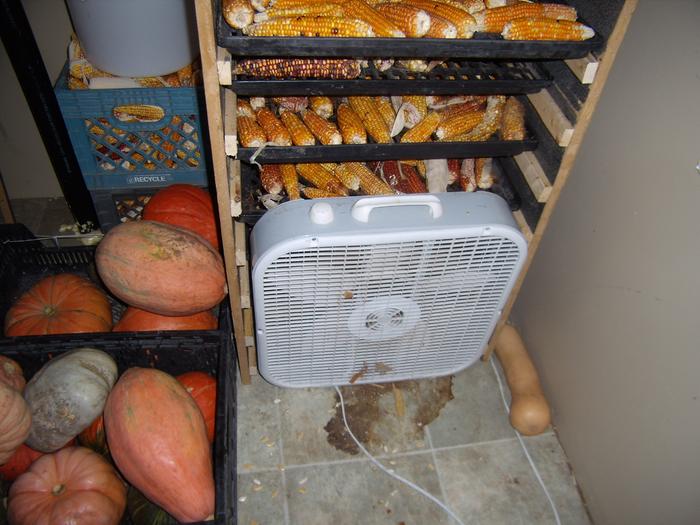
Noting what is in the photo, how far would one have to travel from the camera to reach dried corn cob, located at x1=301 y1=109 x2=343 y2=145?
1.22m

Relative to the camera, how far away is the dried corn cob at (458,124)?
1.32 meters

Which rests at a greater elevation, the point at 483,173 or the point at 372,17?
the point at 372,17

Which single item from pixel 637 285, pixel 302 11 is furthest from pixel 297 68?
pixel 637 285

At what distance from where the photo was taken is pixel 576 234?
59.5 inches

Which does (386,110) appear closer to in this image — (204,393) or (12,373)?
(204,393)

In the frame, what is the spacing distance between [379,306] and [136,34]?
1114 millimetres

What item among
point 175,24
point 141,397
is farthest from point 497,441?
point 175,24

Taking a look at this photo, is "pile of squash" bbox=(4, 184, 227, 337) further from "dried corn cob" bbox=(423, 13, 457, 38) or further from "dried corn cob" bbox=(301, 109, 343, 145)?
"dried corn cob" bbox=(423, 13, 457, 38)

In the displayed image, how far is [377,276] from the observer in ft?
4.00

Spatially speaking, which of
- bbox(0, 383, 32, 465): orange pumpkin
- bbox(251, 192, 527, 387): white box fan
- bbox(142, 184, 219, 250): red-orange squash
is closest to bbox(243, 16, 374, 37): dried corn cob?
bbox(251, 192, 527, 387): white box fan

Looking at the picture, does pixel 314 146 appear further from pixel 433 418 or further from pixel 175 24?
pixel 433 418

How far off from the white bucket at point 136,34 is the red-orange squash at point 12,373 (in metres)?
0.94

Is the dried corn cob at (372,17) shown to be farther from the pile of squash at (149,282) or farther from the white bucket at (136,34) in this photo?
the pile of squash at (149,282)

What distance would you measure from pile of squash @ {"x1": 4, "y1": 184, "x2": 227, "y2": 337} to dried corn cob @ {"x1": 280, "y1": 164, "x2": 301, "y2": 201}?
312 millimetres
